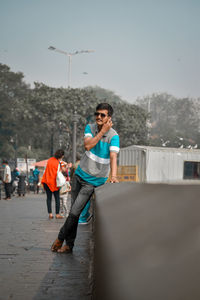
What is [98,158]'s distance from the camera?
196 inches

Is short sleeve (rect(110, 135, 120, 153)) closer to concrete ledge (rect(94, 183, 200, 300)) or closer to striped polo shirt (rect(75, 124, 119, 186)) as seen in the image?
striped polo shirt (rect(75, 124, 119, 186))

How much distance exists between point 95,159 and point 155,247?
12.4 feet

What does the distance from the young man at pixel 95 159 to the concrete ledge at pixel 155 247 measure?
323 centimetres

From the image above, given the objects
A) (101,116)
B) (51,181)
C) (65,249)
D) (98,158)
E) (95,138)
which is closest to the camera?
(95,138)

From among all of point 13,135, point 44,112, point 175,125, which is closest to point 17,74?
point 13,135

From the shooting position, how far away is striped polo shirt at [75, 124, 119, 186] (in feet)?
16.1

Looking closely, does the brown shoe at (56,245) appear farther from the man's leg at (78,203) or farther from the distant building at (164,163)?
the distant building at (164,163)

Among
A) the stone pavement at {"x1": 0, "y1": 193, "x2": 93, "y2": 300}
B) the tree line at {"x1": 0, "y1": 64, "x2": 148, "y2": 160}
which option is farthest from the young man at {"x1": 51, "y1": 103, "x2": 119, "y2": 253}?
the tree line at {"x1": 0, "y1": 64, "x2": 148, "y2": 160}

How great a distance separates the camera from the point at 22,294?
3516mm

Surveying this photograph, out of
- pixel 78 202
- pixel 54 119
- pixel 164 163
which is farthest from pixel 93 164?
pixel 54 119

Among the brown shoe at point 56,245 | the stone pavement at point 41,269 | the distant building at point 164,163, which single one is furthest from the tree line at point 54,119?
the brown shoe at point 56,245

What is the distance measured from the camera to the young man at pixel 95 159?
483cm

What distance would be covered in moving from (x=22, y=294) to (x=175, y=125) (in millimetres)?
108394

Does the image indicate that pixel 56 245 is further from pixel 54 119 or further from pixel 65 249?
pixel 54 119
